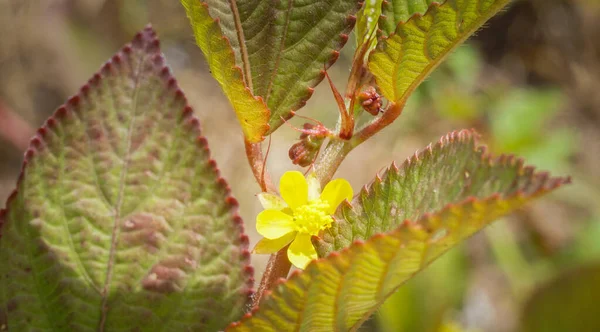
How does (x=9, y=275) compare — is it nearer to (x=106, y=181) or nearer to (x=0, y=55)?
(x=106, y=181)

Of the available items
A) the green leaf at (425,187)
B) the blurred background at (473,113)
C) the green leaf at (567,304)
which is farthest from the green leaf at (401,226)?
the green leaf at (567,304)

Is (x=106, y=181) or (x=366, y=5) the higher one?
(x=366, y=5)

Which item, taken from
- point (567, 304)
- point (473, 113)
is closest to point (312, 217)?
point (567, 304)

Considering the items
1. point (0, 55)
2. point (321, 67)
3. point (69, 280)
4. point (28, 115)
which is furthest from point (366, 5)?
point (0, 55)

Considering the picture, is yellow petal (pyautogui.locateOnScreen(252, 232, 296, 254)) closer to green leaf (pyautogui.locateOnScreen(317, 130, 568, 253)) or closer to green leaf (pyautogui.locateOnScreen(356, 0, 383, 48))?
green leaf (pyautogui.locateOnScreen(317, 130, 568, 253))

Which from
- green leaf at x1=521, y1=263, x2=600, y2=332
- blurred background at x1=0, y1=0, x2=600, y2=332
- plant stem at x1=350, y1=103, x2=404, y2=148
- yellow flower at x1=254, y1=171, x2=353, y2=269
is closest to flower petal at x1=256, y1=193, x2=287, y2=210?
yellow flower at x1=254, y1=171, x2=353, y2=269

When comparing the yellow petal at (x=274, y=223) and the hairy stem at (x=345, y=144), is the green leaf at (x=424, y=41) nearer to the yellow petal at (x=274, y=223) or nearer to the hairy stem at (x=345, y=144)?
the hairy stem at (x=345, y=144)

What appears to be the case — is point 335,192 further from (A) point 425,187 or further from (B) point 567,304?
(B) point 567,304
